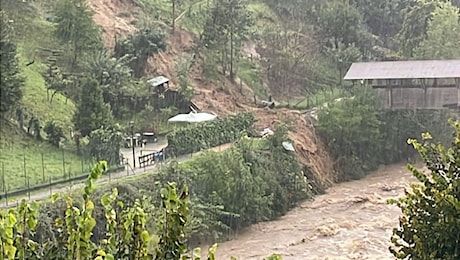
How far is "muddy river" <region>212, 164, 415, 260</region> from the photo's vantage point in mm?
23531

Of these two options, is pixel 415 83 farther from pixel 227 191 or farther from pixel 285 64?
pixel 227 191

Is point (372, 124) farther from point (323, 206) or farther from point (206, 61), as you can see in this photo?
point (206, 61)

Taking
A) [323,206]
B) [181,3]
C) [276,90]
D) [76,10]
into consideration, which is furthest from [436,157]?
[181,3]

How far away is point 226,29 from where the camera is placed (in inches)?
1529

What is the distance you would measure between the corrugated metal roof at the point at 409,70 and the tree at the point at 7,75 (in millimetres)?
16532

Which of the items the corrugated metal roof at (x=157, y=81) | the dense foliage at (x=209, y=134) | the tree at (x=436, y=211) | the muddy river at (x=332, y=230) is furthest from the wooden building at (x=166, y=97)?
the tree at (x=436, y=211)

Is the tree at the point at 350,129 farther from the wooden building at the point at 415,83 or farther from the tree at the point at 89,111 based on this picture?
the tree at the point at 89,111

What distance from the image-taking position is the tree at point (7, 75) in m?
26.0

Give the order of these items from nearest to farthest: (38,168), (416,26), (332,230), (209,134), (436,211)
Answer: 1. (436,211)
2. (38,168)
3. (332,230)
4. (209,134)
5. (416,26)

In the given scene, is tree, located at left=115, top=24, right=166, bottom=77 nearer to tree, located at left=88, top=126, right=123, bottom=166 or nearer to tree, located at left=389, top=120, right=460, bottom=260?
tree, located at left=88, top=126, right=123, bottom=166

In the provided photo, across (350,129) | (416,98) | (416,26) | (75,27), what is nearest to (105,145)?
(75,27)

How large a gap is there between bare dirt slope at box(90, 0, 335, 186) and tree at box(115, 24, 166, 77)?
96 centimetres

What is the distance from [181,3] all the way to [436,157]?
38.0 metres

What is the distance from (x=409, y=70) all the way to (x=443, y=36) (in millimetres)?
6170
